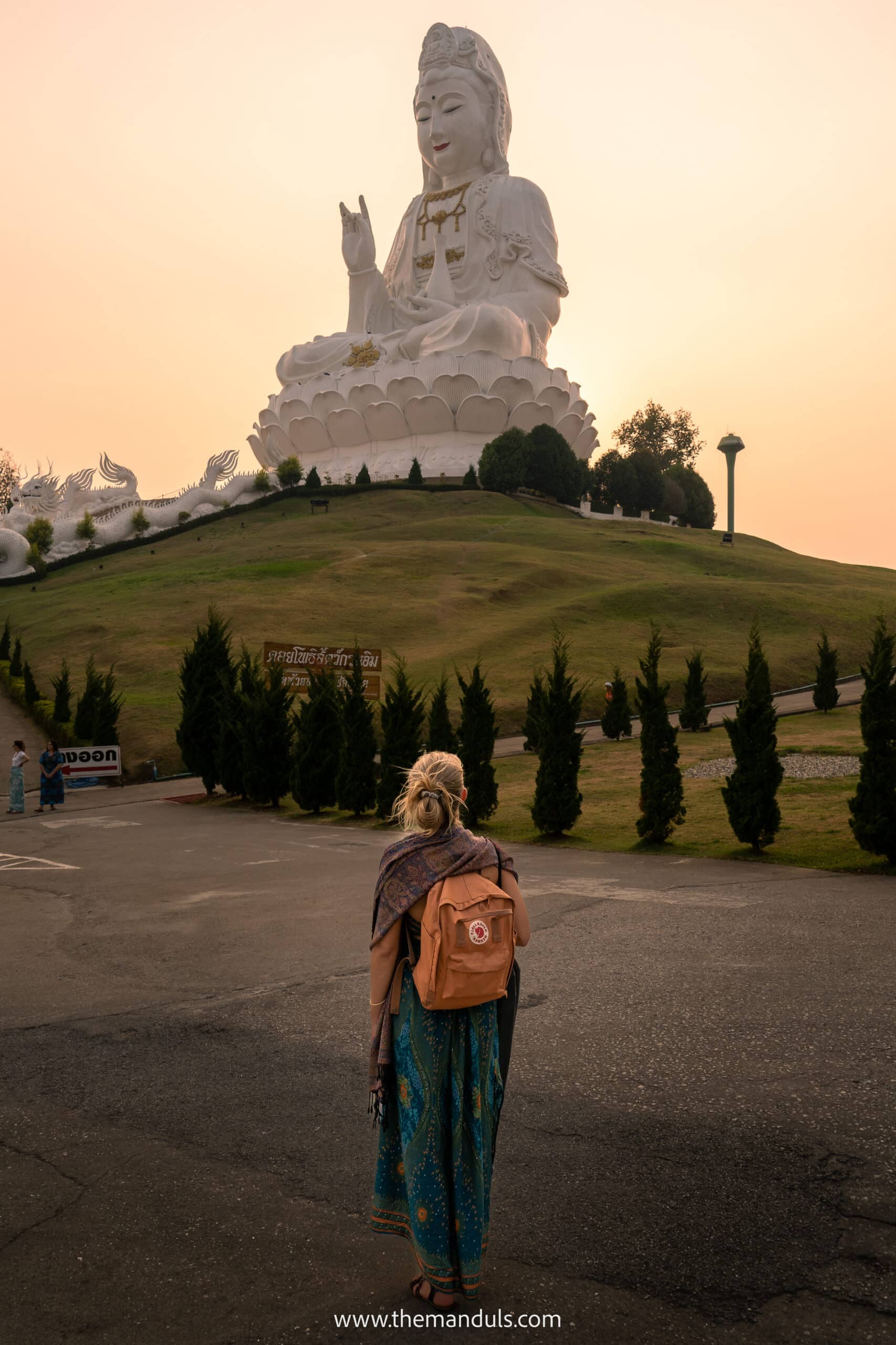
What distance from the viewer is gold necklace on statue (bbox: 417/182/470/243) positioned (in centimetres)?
6469

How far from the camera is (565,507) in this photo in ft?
200

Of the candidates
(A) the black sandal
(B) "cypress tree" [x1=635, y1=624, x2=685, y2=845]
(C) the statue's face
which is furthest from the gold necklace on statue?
(A) the black sandal

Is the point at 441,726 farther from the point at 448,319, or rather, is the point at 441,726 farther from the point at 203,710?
the point at 448,319

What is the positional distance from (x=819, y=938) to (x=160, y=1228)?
5.28 meters

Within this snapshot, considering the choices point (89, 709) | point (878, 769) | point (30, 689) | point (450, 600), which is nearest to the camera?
point (878, 769)

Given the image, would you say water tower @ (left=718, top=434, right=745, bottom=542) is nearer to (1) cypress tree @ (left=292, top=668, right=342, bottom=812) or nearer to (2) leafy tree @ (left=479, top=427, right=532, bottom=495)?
(2) leafy tree @ (left=479, top=427, right=532, bottom=495)

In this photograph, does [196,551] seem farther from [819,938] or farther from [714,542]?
[819,938]

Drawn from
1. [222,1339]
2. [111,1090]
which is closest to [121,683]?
[111,1090]

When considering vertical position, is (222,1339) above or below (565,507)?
below

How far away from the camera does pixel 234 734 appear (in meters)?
20.9

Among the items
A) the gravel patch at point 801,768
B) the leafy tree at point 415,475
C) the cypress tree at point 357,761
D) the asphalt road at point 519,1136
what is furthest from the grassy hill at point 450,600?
the asphalt road at point 519,1136

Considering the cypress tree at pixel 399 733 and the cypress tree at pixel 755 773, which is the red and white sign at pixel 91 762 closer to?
the cypress tree at pixel 399 733

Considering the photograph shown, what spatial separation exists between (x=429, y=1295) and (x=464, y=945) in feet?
3.44

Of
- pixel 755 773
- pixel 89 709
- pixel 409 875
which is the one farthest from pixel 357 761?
pixel 409 875
